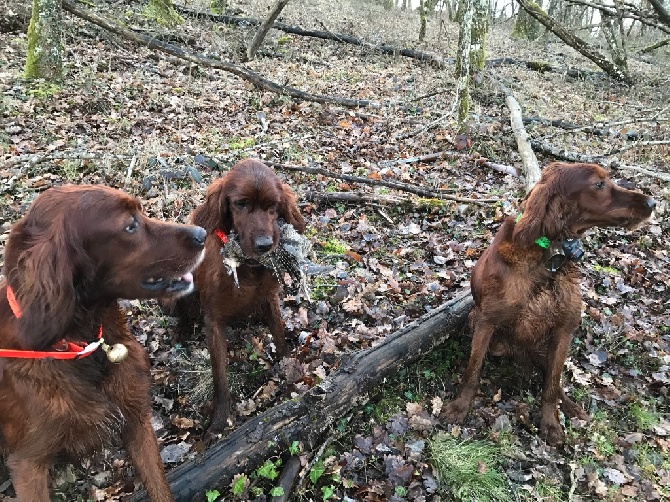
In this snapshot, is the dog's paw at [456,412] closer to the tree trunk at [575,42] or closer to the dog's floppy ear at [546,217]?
the dog's floppy ear at [546,217]

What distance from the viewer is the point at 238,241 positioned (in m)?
4.00

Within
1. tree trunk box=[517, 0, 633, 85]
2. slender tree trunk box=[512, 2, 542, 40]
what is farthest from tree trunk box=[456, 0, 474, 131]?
slender tree trunk box=[512, 2, 542, 40]

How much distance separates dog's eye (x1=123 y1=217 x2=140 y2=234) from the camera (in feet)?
9.04

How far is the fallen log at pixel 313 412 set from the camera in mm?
3256

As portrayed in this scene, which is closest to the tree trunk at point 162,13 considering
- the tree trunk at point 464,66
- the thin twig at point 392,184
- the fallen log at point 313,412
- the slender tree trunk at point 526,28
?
the tree trunk at point 464,66

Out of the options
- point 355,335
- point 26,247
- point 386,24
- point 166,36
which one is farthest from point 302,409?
point 386,24

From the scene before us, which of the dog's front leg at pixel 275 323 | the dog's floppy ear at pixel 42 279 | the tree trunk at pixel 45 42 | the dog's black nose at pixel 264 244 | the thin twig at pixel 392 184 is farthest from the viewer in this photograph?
the tree trunk at pixel 45 42

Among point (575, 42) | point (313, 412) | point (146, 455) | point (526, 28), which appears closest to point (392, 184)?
point (313, 412)

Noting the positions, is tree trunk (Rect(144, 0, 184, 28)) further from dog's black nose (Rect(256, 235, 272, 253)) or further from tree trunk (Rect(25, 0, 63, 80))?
dog's black nose (Rect(256, 235, 272, 253))

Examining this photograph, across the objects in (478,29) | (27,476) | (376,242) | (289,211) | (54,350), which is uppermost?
(478,29)

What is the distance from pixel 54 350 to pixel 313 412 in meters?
1.79

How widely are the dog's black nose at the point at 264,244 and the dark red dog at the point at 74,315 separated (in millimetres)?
880

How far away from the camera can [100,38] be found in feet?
38.3

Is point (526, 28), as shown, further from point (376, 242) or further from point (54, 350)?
point (54, 350)
